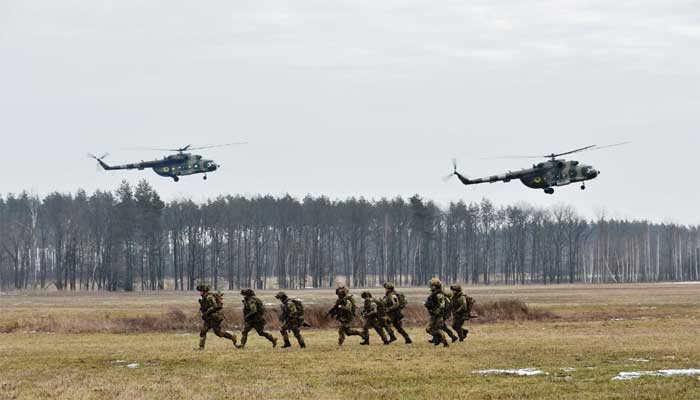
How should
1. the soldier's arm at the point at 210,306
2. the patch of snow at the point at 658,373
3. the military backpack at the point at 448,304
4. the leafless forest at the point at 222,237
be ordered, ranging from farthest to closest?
the leafless forest at the point at 222,237, the military backpack at the point at 448,304, the soldier's arm at the point at 210,306, the patch of snow at the point at 658,373

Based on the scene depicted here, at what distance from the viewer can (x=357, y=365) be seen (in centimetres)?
2512

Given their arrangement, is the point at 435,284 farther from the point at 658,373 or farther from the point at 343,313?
the point at 658,373

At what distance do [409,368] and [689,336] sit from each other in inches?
501

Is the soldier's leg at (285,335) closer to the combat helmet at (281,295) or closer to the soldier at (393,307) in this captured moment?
the combat helmet at (281,295)

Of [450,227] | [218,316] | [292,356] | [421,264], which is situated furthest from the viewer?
[450,227]

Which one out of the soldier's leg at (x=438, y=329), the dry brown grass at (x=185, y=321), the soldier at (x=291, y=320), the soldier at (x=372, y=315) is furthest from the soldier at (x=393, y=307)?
the dry brown grass at (x=185, y=321)

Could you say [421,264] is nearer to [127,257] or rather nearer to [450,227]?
[450,227]

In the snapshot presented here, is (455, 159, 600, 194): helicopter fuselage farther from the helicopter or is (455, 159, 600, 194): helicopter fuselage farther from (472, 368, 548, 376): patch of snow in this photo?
(472, 368, 548, 376): patch of snow

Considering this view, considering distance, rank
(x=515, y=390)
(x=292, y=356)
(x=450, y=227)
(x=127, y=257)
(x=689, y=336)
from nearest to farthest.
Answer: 1. (x=515, y=390)
2. (x=292, y=356)
3. (x=689, y=336)
4. (x=127, y=257)
5. (x=450, y=227)

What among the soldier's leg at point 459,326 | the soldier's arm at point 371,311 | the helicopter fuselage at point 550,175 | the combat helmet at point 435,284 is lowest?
the soldier's leg at point 459,326

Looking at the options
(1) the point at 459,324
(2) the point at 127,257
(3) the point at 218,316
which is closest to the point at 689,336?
(1) the point at 459,324

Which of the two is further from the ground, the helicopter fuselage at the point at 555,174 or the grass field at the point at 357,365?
the helicopter fuselage at the point at 555,174

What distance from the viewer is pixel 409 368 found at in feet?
79.8

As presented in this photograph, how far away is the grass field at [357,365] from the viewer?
20.1 meters
